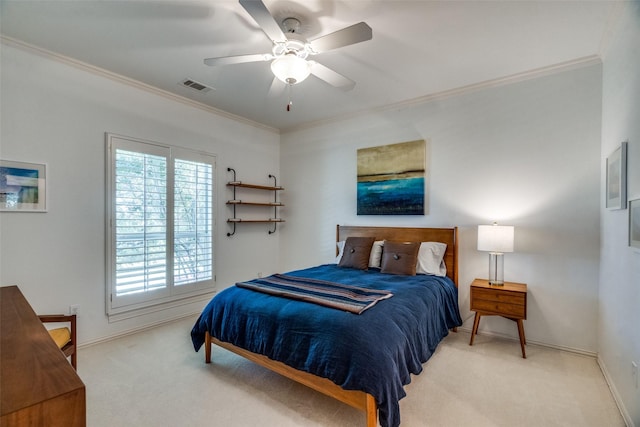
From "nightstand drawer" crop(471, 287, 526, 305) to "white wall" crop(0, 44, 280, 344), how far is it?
354cm

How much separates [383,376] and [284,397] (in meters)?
0.91

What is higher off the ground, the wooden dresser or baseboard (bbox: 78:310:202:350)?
the wooden dresser

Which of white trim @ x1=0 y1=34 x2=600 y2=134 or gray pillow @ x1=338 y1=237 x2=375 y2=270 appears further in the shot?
gray pillow @ x1=338 y1=237 x2=375 y2=270

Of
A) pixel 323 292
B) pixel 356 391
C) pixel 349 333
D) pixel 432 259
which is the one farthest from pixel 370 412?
pixel 432 259

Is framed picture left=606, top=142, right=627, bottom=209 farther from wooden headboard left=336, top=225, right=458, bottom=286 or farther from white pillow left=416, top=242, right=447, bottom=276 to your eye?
white pillow left=416, top=242, right=447, bottom=276

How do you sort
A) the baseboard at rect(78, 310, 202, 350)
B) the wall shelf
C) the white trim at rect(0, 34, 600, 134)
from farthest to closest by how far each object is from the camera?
the wall shelf, the baseboard at rect(78, 310, 202, 350), the white trim at rect(0, 34, 600, 134)

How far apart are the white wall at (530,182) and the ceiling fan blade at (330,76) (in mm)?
1674

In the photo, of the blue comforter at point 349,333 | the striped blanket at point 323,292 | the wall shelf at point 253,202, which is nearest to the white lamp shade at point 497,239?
the blue comforter at point 349,333

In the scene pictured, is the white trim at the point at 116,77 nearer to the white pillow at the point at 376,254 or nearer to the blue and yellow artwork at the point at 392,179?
the blue and yellow artwork at the point at 392,179

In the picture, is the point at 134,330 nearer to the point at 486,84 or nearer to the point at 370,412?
the point at 370,412

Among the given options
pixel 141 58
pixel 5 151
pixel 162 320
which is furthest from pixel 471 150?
pixel 5 151

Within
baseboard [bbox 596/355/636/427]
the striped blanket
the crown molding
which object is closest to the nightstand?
baseboard [bbox 596/355/636/427]

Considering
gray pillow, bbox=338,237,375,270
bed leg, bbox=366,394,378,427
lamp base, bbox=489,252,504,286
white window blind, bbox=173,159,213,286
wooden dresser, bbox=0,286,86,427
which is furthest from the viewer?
white window blind, bbox=173,159,213,286

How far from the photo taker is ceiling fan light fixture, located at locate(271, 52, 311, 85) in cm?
211
